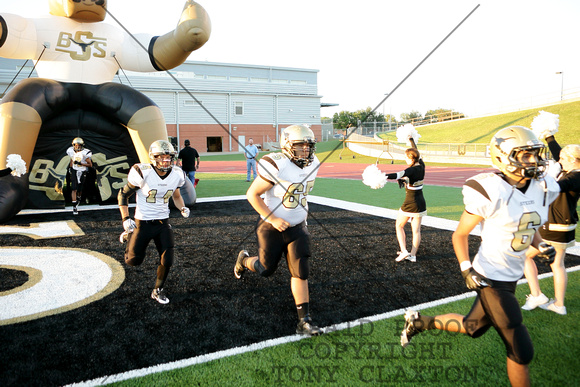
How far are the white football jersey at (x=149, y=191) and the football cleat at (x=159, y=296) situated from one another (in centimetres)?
84

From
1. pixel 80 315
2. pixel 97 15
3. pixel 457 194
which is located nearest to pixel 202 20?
pixel 97 15

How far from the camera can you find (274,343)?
11.4 ft

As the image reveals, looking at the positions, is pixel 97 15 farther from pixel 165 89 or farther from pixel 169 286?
pixel 165 89

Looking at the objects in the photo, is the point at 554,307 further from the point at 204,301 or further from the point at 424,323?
the point at 204,301

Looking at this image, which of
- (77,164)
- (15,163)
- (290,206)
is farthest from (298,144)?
(77,164)

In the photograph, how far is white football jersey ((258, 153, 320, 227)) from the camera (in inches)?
149

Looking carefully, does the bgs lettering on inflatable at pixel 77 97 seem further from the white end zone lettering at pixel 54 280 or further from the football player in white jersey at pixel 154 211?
the football player in white jersey at pixel 154 211

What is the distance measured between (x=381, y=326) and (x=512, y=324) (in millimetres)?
1439

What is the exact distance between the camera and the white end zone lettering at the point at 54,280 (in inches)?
166

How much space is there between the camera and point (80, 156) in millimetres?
9188

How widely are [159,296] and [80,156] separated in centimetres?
624

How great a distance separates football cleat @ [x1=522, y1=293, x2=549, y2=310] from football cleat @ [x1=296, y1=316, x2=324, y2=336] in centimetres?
227

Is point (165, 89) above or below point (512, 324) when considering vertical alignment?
above

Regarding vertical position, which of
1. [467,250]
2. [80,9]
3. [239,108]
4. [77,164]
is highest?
[239,108]
